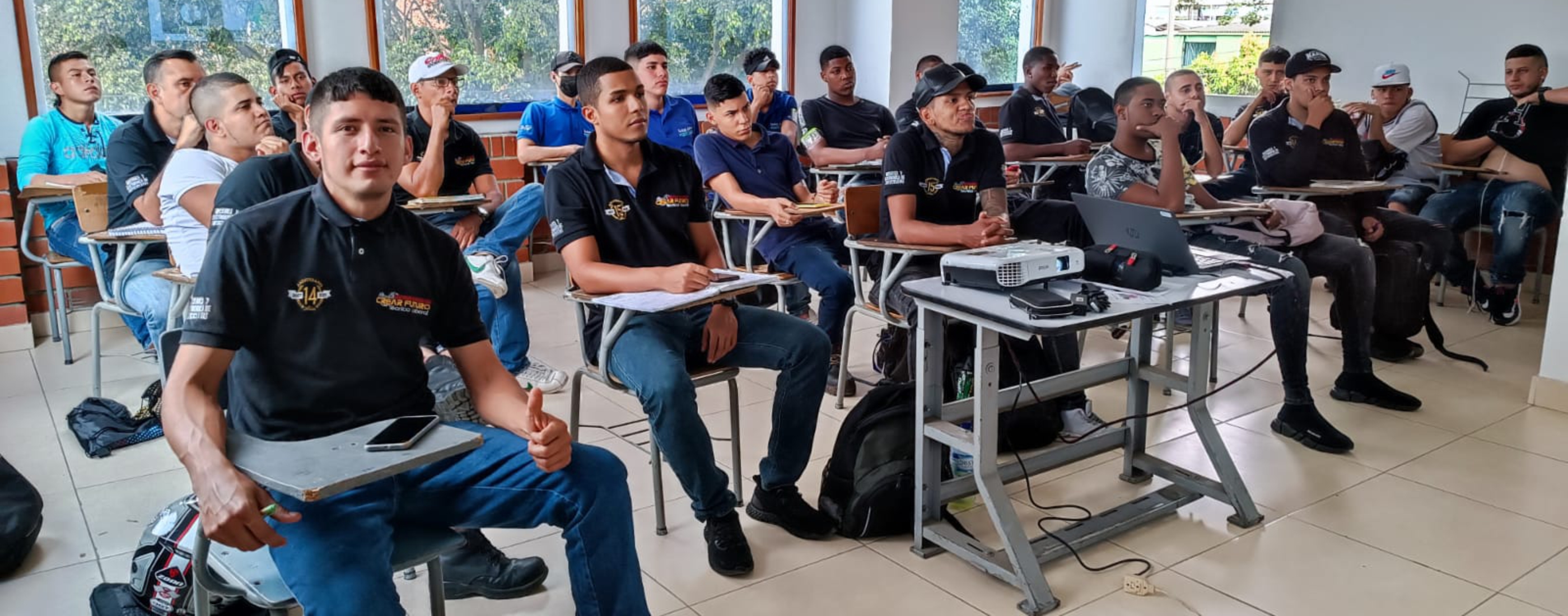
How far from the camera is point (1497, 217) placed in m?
5.38

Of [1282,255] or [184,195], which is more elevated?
[184,195]

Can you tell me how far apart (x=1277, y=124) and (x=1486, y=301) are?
5.14ft

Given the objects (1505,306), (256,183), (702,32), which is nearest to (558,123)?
(702,32)

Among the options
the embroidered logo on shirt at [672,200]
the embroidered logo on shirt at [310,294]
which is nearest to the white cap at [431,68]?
the embroidered logo on shirt at [672,200]

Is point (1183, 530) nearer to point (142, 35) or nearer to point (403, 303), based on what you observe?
point (403, 303)

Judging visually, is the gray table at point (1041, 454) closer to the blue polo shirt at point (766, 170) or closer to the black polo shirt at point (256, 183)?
the blue polo shirt at point (766, 170)

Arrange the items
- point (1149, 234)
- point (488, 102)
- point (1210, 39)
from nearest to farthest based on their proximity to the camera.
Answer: point (1149, 234), point (488, 102), point (1210, 39)

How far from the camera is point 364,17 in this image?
5.68m

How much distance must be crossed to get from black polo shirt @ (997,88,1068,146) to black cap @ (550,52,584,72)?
224 centimetres

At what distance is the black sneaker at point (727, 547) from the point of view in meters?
2.54

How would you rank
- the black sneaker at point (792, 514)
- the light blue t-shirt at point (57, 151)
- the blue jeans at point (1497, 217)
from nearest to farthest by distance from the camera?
the black sneaker at point (792, 514) → the light blue t-shirt at point (57, 151) → the blue jeans at point (1497, 217)

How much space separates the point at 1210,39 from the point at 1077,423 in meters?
5.81

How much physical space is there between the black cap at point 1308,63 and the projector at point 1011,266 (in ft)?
8.48

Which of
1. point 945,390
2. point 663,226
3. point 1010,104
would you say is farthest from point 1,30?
point 1010,104
